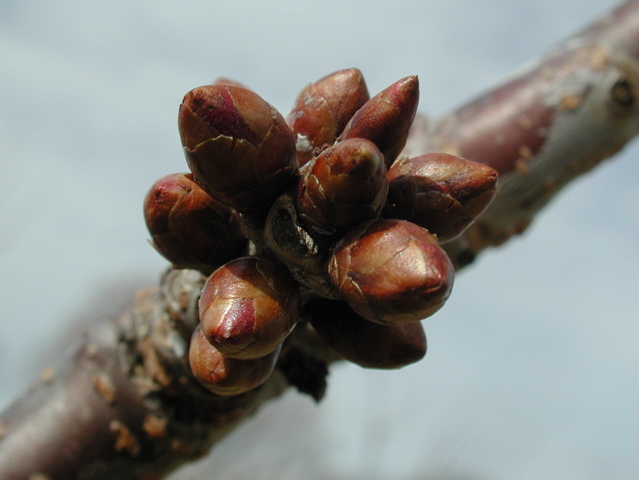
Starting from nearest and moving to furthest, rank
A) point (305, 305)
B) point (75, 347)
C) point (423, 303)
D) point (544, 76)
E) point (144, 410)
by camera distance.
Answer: point (423, 303) < point (305, 305) < point (144, 410) < point (75, 347) < point (544, 76)

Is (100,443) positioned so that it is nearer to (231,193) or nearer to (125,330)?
(125,330)

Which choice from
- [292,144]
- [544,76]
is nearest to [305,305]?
[292,144]

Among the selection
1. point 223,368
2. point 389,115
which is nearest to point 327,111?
point 389,115

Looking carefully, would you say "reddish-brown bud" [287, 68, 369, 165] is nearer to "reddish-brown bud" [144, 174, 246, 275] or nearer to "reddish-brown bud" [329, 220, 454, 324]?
"reddish-brown bud" [144, 174, 246, 275]

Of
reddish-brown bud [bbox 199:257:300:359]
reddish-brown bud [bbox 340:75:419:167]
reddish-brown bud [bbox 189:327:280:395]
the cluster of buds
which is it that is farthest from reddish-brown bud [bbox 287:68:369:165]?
reddish-brown bud [bbox 189:327:280:395]

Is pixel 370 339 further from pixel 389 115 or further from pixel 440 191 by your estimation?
pixel 389 115

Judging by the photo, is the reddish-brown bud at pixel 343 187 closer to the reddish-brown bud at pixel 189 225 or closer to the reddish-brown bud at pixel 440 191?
the reddish-brown bud at pixel 440 191
